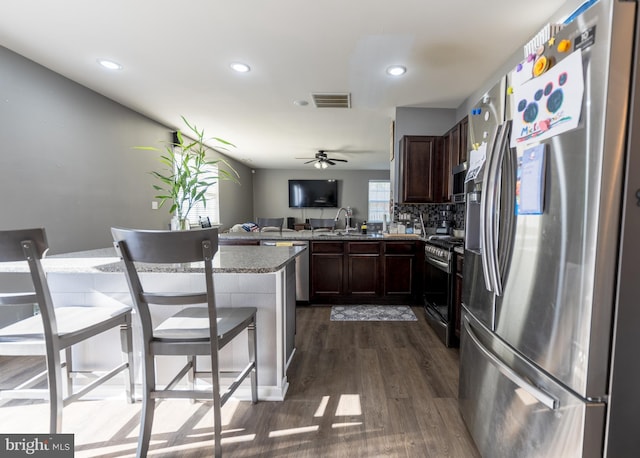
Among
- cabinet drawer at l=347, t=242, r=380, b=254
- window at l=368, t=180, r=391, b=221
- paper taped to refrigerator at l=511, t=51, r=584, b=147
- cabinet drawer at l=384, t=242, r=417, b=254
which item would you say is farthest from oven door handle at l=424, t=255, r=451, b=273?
window at l=368, t=180, r=391, b=221

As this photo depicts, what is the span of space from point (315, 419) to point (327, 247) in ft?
7.09

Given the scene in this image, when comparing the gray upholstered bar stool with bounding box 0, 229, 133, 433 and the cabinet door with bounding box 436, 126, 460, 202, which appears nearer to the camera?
the gray upholstered bar stool with bounding box 0, 229, 133, 433

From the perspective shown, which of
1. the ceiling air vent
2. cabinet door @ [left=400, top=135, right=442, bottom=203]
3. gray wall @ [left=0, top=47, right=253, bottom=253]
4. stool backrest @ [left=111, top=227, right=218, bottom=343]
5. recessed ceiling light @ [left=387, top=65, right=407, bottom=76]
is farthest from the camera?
cabinet door @ [left=400, top=135, right=442, bottom=203]

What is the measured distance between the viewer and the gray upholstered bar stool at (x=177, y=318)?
1.07 metres

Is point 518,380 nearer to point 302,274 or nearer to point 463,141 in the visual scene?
point 463,141

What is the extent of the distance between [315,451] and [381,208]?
28.5 feet

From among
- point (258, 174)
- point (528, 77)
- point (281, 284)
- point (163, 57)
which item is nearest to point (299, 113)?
point (163, 57)

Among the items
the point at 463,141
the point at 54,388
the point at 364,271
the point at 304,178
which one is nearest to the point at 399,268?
the point at 364,271

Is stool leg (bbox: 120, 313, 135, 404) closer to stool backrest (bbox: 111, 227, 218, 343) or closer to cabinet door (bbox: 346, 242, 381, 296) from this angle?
stool backrest (bbox: 111, 227, 218, 343)

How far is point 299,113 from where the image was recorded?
4.00 meters

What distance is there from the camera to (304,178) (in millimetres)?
9508

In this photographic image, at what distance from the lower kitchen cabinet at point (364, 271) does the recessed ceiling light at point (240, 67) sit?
203cm

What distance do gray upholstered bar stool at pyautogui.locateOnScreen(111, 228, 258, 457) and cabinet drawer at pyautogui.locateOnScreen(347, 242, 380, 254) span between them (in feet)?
7.02

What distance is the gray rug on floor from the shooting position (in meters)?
3.13
